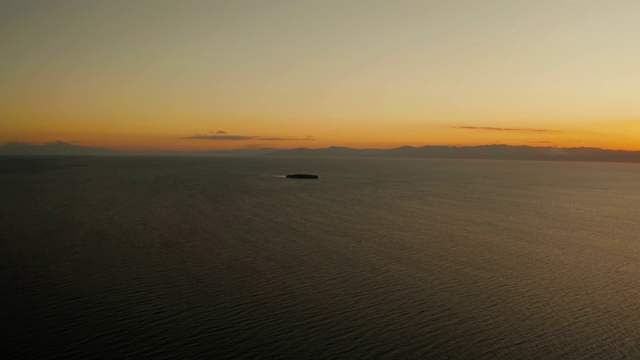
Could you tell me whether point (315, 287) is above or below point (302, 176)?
above

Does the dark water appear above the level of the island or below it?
above

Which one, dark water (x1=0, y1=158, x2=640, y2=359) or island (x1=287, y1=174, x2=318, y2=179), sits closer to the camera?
dark water (x1=0, y1=158, x2=640, y2=359)

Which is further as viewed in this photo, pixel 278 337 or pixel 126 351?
pixel 278 337

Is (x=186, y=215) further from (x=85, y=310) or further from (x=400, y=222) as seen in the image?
(x=85, y=310)

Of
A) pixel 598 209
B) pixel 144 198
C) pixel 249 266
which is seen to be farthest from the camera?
pixel 144 198

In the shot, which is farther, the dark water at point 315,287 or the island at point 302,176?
the island at point 302,176

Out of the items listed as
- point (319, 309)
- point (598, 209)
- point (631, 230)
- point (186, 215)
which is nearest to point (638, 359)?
point (319, 309)

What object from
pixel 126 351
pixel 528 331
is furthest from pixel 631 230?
pixel 126 351

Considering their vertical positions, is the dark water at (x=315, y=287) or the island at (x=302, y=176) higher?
the dark water at (x=315, y=287)

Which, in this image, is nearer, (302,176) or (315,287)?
(315,287)

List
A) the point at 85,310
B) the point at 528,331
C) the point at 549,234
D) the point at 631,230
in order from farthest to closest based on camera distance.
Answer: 1. the point at 631,230
2. the point at 549,234
3. the point at 85,310
4. the point at 528,331
